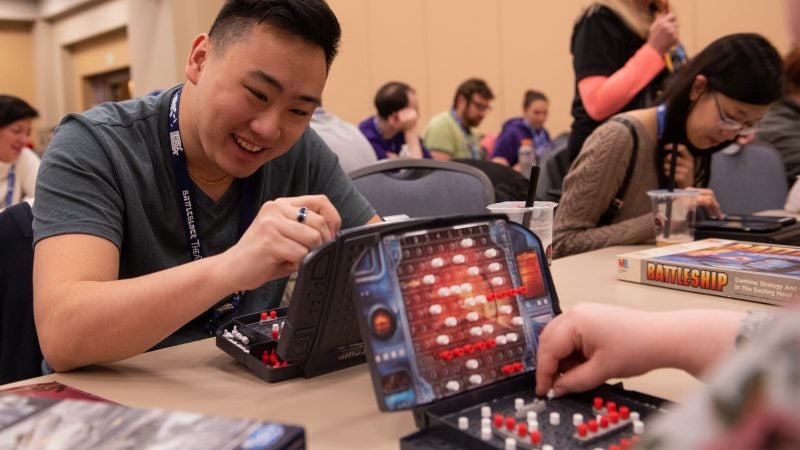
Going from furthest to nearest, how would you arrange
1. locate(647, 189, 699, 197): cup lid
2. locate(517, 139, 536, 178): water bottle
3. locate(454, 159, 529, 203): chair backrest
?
locate(517, 139, 536, 178): water bottle
locate(454, 159, 529, 203): chair backrest
locate(647, 189, 699, 197): cup lid

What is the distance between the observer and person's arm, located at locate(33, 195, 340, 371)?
97cm

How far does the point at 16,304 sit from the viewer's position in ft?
4.35

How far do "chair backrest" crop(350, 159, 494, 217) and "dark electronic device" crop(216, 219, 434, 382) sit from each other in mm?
1105

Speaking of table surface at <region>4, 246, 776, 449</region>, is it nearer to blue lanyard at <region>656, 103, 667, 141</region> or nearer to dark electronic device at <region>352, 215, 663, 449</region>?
dark electronic device at <region>352, 215, 663, 449</region>

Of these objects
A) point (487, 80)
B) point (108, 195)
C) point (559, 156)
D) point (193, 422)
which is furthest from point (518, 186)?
point (487, 80)

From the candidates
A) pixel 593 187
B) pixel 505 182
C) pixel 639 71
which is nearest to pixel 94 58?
pixel 505 182

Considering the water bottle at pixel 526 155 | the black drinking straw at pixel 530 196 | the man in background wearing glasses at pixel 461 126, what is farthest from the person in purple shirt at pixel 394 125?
the black drinking straw at pixel 530 196

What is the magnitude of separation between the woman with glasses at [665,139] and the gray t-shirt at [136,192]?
89cm

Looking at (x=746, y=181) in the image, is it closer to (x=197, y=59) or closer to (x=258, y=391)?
(x=197, y=59)

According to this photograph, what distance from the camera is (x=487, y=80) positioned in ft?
22.9

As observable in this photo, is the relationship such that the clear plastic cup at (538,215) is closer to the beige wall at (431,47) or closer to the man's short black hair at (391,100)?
the man's short black hair at (391,100)

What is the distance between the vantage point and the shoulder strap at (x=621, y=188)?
2.05 metres

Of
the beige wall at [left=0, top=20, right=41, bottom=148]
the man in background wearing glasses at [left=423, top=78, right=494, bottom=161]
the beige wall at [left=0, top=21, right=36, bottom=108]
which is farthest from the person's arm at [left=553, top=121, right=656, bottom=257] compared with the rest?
the beige wall at [left=0, top=21, right=36, bottom=108]

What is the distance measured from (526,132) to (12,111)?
3928 mm
